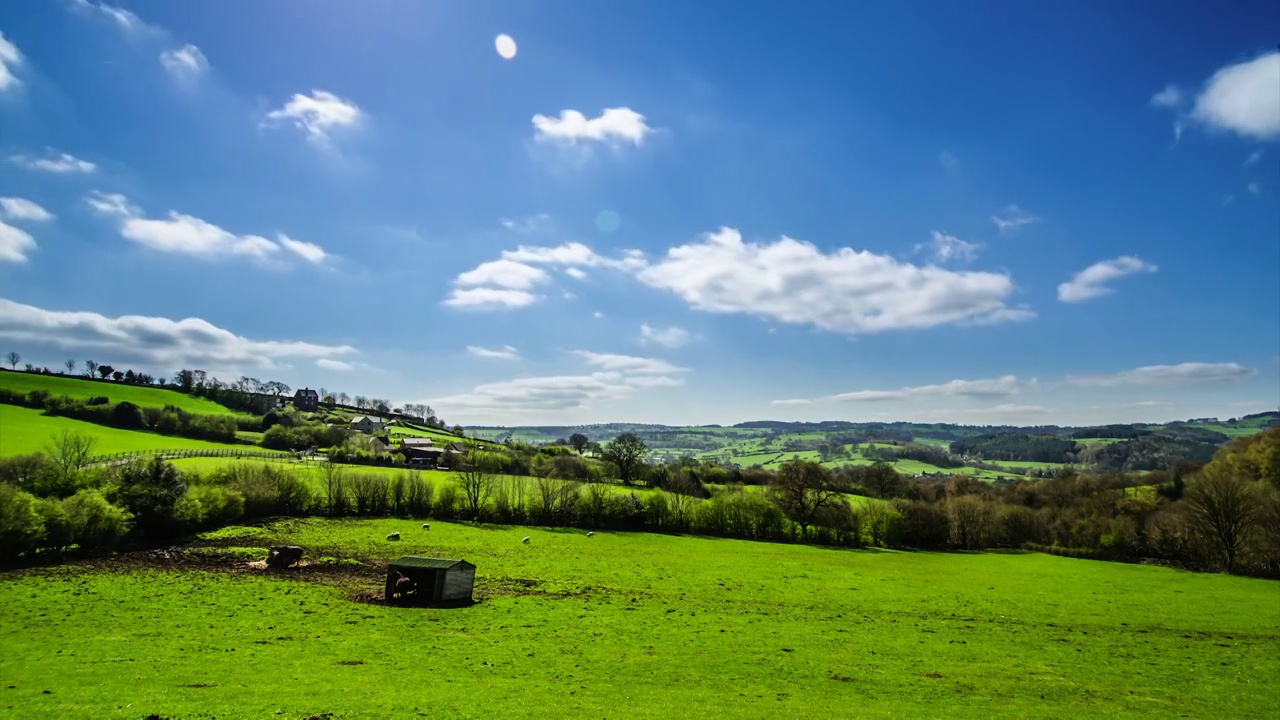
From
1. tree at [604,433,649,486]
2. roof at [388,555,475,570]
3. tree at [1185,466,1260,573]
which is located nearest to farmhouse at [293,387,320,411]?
tree at [604,433,649,486]

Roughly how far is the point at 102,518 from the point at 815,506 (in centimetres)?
7852

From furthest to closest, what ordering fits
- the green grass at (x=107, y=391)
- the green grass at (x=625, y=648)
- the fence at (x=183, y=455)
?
the green grass at (x=107, y=391), the fence at (x=183, y=455), the green grass at (x=625, y=648)

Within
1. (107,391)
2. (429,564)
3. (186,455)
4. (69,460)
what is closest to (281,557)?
(429,564)

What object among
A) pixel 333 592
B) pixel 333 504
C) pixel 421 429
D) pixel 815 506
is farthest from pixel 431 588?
pixel 421 429

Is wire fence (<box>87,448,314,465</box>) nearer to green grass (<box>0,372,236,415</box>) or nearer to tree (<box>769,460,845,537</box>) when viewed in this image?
green grass (<box>0,372,236,415</box>)

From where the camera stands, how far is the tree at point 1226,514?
63062 millimetres

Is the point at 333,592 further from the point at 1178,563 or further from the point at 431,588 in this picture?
the point at 1178,563

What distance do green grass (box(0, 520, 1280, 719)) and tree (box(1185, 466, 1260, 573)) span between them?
22977 millimetres

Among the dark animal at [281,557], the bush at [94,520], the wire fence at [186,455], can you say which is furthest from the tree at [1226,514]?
the wire fence at [186,455]

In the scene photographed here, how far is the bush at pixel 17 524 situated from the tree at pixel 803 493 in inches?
2997

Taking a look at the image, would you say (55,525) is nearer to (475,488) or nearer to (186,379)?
(475,488)

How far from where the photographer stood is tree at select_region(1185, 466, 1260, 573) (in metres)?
63.1

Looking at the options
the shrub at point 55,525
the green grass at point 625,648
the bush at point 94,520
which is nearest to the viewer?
the green grass at point 625,648

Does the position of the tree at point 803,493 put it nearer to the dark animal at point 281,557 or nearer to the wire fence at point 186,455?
the dark animal at point 281,557
